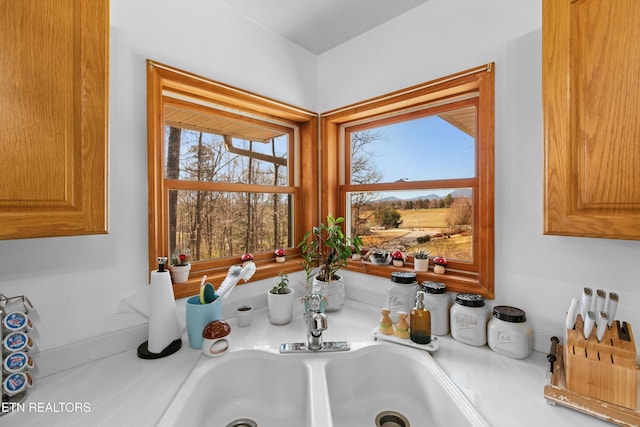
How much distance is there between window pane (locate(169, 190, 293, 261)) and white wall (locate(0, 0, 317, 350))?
27 cm

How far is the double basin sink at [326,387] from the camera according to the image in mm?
1002

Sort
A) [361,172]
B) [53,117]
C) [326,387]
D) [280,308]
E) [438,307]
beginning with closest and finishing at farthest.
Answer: [53,117] → [326,387] → [438,307] → [280,308] → [361,172]

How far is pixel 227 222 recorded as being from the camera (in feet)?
5.40

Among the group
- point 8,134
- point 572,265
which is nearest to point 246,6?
point 8,134

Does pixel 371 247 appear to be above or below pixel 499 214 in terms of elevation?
below

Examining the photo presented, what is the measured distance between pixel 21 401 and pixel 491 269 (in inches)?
69.0

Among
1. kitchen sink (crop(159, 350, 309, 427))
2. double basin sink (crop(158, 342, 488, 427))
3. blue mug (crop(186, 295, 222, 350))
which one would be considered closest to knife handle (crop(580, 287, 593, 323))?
double basin sink (crop(158, 342, 488, 427))

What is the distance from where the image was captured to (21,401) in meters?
0.85

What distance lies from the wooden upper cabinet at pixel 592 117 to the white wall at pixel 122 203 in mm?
1387

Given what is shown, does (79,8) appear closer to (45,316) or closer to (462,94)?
(45,316)

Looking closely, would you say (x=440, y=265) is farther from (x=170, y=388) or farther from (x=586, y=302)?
(x=170, y=388)

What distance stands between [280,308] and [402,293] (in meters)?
0.62

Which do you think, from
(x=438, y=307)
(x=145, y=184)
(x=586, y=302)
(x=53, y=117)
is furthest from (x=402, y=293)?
(x=53, y=117)

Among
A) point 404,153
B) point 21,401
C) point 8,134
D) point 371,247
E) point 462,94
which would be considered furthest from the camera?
point 371,247
